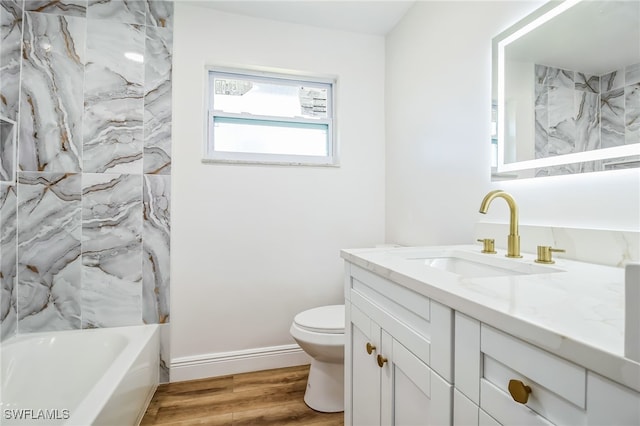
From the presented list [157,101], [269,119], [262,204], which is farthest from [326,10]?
[262,204]

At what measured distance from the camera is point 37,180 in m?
1.72

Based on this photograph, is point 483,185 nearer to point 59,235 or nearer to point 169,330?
point 169,330

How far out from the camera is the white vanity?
38 centimetres

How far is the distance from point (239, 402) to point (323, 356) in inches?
22.5

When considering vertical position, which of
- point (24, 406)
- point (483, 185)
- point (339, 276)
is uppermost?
point (483, 185)

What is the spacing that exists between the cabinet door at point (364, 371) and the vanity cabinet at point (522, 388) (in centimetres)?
36

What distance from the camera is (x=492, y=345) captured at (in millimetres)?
521

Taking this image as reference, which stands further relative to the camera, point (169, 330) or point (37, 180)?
point (169, 330)

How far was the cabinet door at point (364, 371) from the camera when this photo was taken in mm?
950

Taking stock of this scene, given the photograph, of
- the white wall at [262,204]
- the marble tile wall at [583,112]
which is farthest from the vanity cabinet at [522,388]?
the white wall at [262,204]

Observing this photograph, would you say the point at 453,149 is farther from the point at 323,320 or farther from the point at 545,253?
the point at 323,320

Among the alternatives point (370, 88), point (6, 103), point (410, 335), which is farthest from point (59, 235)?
point (370, 88)

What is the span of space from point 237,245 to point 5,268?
1199 millimetres

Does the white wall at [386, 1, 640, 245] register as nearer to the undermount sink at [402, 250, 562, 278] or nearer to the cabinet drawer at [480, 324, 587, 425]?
the undermount sink at [402, 250, 562, 278]
